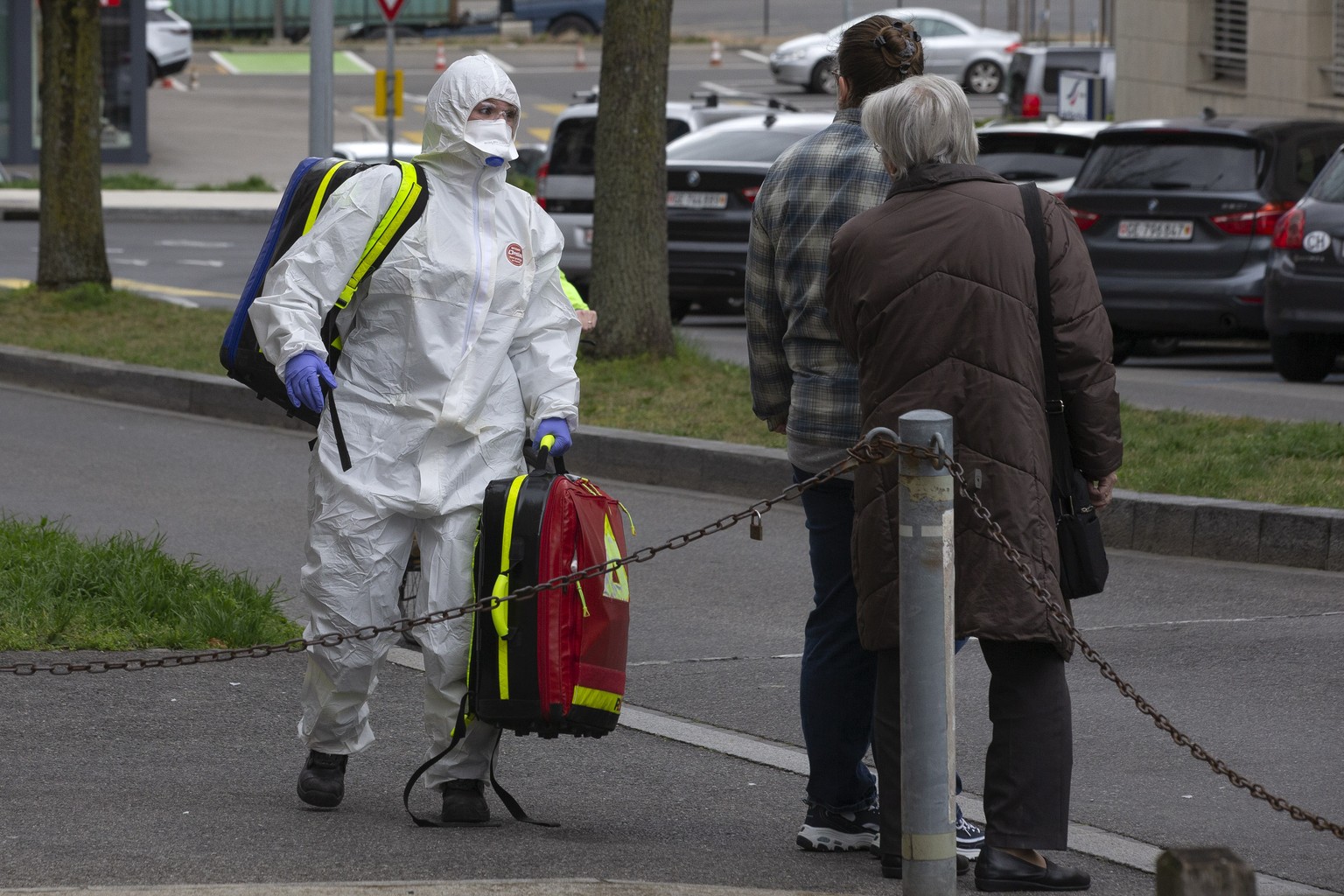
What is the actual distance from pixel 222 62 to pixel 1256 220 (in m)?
35.8

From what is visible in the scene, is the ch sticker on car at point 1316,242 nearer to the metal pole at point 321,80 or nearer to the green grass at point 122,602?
the metal pole at point 321,80

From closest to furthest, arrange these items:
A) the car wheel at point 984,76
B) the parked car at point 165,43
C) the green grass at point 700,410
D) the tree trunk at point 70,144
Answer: the green grass at point 700,410
the tree trunk at point 70,144
the parked car at point 165,43
the car wheel at point 984,76

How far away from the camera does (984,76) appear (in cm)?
4391

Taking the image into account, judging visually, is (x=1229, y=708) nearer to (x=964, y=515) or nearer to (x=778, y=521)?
(x=964, y=515)

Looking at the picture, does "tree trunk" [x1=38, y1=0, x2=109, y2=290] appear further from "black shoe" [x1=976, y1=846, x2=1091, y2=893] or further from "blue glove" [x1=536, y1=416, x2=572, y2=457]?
"black shoe" [x1=976, y1=846, x2=1091, y2=893]

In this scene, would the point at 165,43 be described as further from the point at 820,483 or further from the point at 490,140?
the point at 820,483

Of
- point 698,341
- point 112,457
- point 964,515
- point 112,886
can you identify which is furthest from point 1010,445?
point 698,341

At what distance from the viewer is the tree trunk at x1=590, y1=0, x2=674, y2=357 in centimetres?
1180

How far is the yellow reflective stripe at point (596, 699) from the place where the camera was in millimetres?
4617

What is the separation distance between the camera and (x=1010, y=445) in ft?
13.7

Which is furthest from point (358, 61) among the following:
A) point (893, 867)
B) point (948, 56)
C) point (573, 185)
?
point (893, 867)

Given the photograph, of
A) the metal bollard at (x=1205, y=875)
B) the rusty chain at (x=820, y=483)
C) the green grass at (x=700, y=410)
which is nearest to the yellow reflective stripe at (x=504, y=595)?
the rusty chain at (x=820, y=483)

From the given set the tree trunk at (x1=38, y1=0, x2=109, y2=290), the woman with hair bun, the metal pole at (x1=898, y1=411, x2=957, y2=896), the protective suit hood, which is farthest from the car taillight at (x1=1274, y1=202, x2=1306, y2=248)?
the metal pole at (x1=898, y1=411, x2=957, y2=896)

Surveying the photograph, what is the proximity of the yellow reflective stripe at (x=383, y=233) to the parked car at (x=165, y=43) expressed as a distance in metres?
36.5
